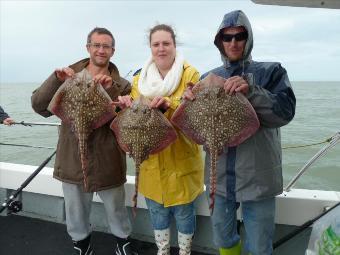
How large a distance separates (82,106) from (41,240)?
6.86 feet

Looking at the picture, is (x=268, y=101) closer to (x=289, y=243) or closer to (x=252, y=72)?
(x=252, y=72)

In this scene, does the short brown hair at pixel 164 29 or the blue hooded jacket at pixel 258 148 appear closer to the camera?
the blue hooded jacket at pixel 258 148

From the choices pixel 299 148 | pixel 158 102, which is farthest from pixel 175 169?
pixel 299 148

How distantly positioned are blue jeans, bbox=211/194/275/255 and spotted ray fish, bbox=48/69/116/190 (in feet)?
3.89

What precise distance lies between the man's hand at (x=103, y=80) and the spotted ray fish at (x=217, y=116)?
2.44 ft

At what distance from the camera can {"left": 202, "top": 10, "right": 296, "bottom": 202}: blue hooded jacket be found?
2420mm

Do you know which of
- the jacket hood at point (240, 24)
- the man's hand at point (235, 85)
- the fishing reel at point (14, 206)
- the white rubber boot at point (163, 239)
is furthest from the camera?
the fishing reel at point (14, 206)

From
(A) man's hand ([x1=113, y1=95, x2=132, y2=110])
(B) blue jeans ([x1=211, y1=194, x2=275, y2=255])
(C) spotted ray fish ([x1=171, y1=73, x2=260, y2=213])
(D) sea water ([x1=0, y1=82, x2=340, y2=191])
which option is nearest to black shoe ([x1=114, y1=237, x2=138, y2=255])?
(B) blue jeans ([x1=211, y1=194, x2=275, y2=255])

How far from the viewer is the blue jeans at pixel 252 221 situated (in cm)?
258

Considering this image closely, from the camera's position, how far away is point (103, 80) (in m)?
2.85

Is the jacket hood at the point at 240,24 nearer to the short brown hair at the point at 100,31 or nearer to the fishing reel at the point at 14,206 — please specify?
the short brown hair at the point at 100,31

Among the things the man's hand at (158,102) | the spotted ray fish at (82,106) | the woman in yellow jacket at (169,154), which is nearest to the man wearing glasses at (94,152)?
the spotted ray fish at (82,106)

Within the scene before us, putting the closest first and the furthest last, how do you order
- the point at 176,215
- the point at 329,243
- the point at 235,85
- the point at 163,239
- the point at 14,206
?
the point at 329,243 → the point at 235,85 → the point at 176,215 → the point at 163,239 → the point at 14,206

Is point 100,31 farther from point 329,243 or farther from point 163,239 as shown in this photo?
point 329,243
